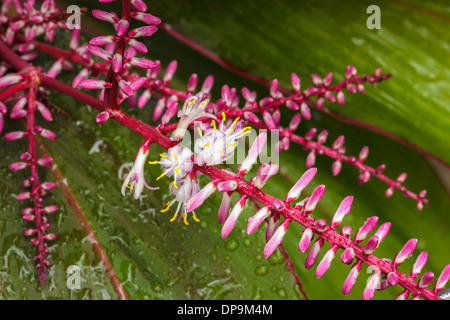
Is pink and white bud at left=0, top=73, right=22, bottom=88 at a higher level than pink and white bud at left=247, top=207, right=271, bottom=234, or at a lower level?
higher

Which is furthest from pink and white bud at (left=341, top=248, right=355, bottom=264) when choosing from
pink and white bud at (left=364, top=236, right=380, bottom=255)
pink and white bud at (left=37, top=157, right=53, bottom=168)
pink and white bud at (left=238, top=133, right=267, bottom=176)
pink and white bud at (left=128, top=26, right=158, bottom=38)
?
pink and white bud at (left=37, top=157, right=53, bottom=168)

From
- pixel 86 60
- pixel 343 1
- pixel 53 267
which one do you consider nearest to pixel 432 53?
pixel 343 1

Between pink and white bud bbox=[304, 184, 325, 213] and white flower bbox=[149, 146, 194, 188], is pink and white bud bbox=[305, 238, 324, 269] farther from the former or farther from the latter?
white flower bbox=[149, 146, 194, 188]

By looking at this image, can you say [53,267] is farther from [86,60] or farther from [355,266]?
[355,266]

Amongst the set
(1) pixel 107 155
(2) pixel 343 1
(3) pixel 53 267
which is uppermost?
(2) pixel 343 1

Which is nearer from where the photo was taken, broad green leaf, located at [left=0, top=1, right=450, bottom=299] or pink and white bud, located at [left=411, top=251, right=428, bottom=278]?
pink and white bud, located at [left=411, top=251, right=428, bottom=278]

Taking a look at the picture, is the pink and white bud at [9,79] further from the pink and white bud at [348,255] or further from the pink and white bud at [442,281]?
the pink and white bud at [442,281]

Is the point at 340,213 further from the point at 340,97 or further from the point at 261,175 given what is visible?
the point at 340,97
